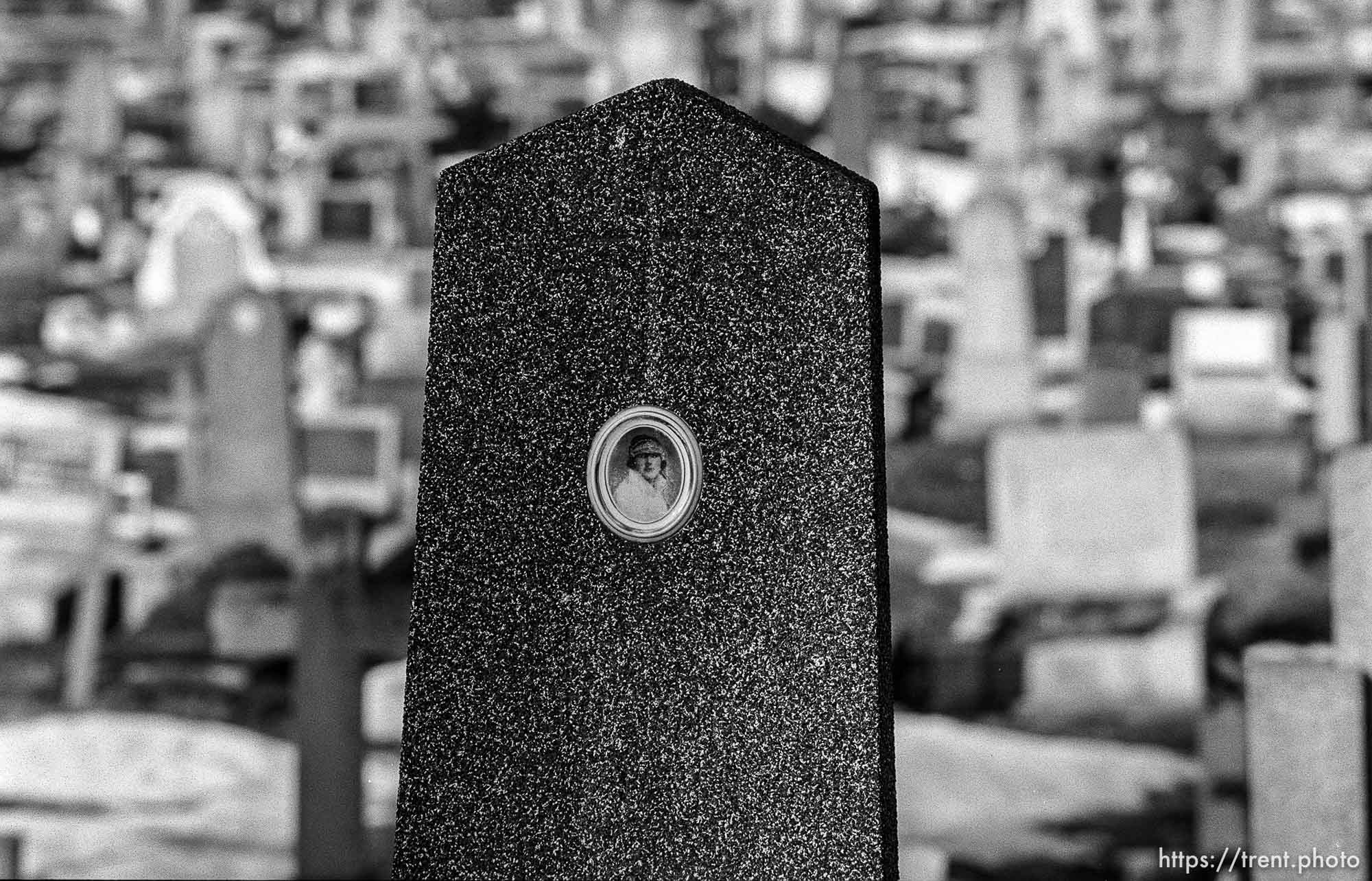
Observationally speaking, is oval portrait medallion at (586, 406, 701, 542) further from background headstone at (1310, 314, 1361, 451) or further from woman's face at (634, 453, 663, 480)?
background headstone at (1310, 314, 1361, 451)

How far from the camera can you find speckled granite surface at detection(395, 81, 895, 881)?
167cm

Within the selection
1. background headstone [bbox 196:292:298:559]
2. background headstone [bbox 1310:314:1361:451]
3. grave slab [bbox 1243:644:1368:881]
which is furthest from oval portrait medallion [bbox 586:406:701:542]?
background headstone [bbox 1310:314:1361:451]

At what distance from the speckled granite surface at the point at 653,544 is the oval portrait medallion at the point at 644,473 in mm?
16

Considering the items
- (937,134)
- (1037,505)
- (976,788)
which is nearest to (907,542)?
(1037,505)

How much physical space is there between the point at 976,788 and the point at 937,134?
25.3ft

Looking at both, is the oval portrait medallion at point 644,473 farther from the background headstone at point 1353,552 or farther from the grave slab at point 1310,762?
the grave slab at point 1310,762

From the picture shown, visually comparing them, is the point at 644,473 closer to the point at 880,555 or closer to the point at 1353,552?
the point at 880,555

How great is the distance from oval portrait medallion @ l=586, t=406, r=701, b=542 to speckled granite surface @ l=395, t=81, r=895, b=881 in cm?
2

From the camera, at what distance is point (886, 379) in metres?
9.28

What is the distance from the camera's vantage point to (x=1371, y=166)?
12.2 meters

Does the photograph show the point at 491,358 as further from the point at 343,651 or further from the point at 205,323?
the point at 205,323

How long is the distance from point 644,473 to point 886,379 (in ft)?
25.1

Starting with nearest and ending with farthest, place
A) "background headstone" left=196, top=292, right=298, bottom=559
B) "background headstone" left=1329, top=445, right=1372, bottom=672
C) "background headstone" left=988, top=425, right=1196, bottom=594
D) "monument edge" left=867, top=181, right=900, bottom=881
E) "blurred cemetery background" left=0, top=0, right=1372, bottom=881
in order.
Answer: "monument edge" left=867, top=181, right=900, bottom=881 → "background headstone" left=1329, top=445, right=1372, bottom=672 → "blurred cemetery background" left=0, top=0, right=1372, bottom=881 → "background headstone" left=988, top=425, right=1196, bottom=594 → "background headstone" left=196, top=292, right=298, bottom=559

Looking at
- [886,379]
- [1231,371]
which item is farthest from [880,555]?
[1231,371]
